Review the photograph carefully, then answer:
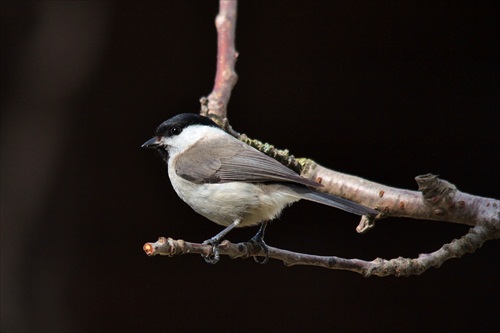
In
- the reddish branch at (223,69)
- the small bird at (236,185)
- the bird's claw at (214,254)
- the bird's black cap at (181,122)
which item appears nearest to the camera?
the bird's claw at (214,254)

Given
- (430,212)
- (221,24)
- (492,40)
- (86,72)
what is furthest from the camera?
(86,72)

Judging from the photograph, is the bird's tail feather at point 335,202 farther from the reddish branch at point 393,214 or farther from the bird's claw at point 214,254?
the bird's claw at point 214,254

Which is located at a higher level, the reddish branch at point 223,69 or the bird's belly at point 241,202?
the reddish branch at point 223,69

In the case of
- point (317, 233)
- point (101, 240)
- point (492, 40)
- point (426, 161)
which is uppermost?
point (492, 40)

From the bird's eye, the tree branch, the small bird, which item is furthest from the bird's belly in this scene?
the bird's eye

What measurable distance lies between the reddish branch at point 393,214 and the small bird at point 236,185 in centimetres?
11

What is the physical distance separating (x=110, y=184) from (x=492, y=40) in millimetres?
1900

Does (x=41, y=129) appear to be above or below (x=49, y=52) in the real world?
below

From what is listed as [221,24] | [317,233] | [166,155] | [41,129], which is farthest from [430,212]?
[41,129]

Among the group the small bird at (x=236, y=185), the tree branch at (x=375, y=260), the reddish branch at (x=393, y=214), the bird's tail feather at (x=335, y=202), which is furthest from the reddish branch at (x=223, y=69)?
the tree branch at (x=375, y=260)

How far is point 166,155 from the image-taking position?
239 cm

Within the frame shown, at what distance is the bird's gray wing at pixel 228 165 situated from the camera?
2014 millimetres

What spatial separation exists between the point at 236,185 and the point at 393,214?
48 cm

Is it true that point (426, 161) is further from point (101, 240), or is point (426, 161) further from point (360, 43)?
point (101, 240)
